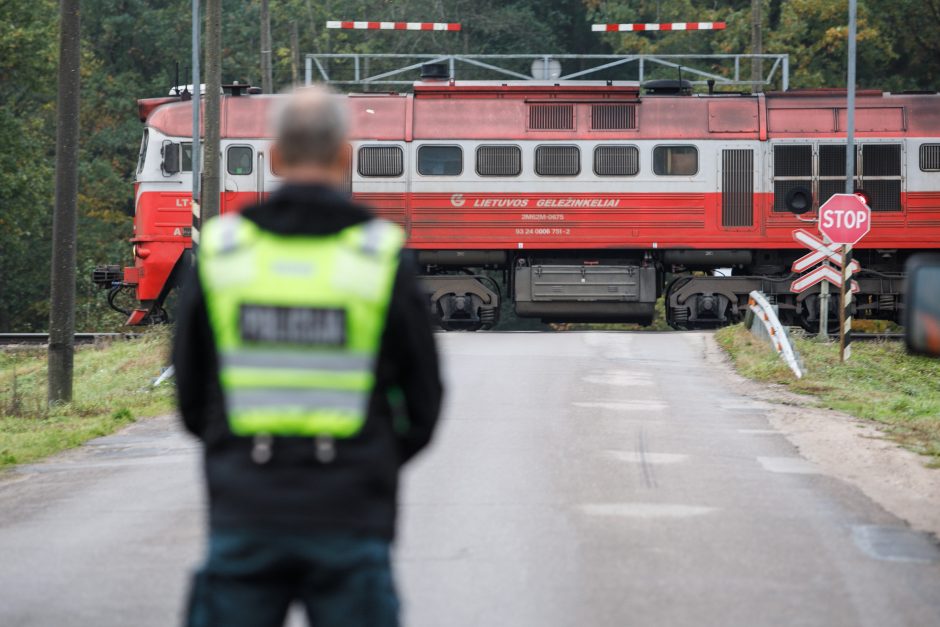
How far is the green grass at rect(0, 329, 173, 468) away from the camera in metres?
15.9

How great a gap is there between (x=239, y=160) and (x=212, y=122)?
507 cm

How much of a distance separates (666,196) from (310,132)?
25978mm

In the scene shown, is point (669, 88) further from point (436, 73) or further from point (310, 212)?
point (310, 212)

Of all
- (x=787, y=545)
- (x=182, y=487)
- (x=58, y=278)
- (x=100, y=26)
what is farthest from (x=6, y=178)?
(x=787, y=545)

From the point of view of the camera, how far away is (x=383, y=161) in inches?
1171

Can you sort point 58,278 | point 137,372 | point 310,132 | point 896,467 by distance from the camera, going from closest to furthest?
point 310,132 < point 896,467 < point 58,278 < point 137,372

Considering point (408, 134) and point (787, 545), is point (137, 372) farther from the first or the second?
point (787, 545)

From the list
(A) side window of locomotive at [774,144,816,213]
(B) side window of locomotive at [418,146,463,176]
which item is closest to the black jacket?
(B) side window of locomotive at [418,146,463,176]

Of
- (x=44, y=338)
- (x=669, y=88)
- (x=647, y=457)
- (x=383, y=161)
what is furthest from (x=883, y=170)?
(x=647, y=457)

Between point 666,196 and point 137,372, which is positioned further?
point 666,196

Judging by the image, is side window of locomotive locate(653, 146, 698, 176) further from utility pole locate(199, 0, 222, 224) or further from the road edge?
the road edge

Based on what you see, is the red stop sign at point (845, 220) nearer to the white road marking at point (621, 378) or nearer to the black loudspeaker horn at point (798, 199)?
the black loudspeaker horn at point (798, 199)

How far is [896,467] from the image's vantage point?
12.8 meters

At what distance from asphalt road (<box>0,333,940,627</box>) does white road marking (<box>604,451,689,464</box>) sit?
0.02 m
